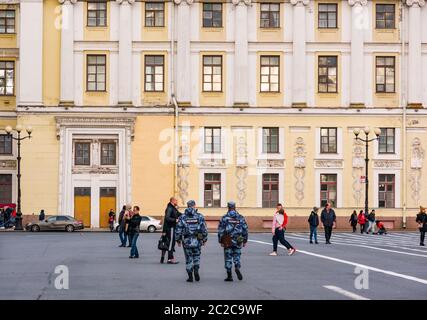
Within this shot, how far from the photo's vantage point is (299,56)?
65438 mm

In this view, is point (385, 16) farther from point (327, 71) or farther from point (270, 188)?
point (270, 188)

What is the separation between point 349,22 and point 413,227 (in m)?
14.4

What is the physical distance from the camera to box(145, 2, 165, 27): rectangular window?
65.7m

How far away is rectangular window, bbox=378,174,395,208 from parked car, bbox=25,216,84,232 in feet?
66.0

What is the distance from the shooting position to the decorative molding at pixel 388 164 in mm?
65750

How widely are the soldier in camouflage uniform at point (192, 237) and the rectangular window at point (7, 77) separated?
45.7 metres

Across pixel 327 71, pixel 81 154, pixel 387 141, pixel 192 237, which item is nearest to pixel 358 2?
pixel 327 71

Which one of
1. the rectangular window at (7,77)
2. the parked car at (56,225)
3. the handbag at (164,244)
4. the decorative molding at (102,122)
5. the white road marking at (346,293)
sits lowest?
the parked car at (56,225)

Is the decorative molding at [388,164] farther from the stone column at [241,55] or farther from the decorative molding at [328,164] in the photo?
the stone column at [241,55]

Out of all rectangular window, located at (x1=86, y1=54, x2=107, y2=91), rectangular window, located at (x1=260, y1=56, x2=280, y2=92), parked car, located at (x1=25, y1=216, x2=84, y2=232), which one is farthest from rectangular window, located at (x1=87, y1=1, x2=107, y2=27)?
parked car, located at (x1=25, y1=216, x2=84, y2=232)

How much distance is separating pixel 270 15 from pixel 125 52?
10.1 meters

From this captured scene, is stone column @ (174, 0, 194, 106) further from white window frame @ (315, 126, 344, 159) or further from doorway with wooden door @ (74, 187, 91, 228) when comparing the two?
white window frame @ (315, 126, 344, 159)

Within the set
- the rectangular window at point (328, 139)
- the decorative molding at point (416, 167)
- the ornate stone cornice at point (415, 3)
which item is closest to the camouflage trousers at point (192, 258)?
the rectangular window at point (328, 139)
